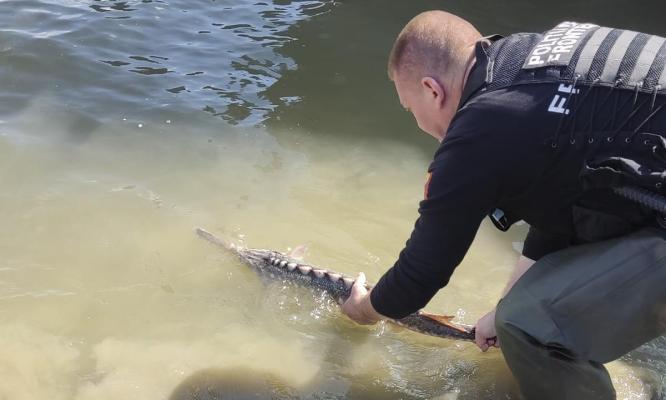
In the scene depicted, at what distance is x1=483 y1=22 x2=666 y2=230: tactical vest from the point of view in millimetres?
2309

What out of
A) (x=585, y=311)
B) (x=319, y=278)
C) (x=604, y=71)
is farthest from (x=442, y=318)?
(x=604, y=71)

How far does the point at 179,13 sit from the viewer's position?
782 cm

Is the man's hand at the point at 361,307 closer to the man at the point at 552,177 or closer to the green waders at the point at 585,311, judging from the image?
the man at the point at 552,177

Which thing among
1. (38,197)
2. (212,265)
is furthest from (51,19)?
(212,265)

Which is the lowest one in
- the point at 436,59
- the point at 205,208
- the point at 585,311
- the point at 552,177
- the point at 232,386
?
the point at 232,386

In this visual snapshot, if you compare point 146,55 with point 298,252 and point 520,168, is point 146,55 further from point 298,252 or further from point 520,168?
point 520,168

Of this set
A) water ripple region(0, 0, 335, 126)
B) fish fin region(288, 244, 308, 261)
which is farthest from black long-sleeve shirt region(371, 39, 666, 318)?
water ripple region(0, 0, 335, 126)

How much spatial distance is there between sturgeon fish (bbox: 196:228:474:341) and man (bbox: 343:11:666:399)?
27.7 inches

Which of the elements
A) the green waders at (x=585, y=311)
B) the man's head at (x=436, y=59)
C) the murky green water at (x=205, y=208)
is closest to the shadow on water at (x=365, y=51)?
the murky green water at (x=205, y=208)

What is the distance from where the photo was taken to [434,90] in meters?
2.65

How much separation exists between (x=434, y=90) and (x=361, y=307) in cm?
121

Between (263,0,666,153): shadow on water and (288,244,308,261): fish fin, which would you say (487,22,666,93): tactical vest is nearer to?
(288,244,308,261): fish fin

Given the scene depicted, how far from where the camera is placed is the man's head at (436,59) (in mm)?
2607

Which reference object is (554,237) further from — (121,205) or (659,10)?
(659,10)
